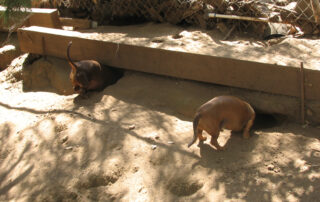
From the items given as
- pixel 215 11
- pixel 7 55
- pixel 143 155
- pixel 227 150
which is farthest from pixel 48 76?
pixel 227 150

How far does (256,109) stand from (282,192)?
1454 mm

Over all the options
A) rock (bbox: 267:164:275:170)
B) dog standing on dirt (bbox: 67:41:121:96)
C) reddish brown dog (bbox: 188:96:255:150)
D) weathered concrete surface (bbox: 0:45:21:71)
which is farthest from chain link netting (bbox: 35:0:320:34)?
rock (bbox: 267:164:275:170)

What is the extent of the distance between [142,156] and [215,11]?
2.91m

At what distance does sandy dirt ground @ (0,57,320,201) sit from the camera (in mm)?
3135

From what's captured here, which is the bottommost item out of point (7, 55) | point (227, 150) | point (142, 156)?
point (7, 55)

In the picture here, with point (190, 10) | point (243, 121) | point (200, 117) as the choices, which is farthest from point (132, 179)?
point (190, 10)

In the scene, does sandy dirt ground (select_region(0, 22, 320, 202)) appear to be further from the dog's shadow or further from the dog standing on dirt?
the dog standing on dirt

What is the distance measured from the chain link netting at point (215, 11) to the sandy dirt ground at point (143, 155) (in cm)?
56

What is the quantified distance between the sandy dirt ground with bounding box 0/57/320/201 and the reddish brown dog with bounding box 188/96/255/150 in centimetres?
15

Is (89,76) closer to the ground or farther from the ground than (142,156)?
Answer: farther from the ground

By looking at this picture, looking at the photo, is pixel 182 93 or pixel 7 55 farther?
pixel 7 55

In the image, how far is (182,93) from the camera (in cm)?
462

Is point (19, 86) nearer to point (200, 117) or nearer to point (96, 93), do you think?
point (96, 93)

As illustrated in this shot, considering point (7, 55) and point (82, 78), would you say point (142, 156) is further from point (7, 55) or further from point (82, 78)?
point (7, 55)
